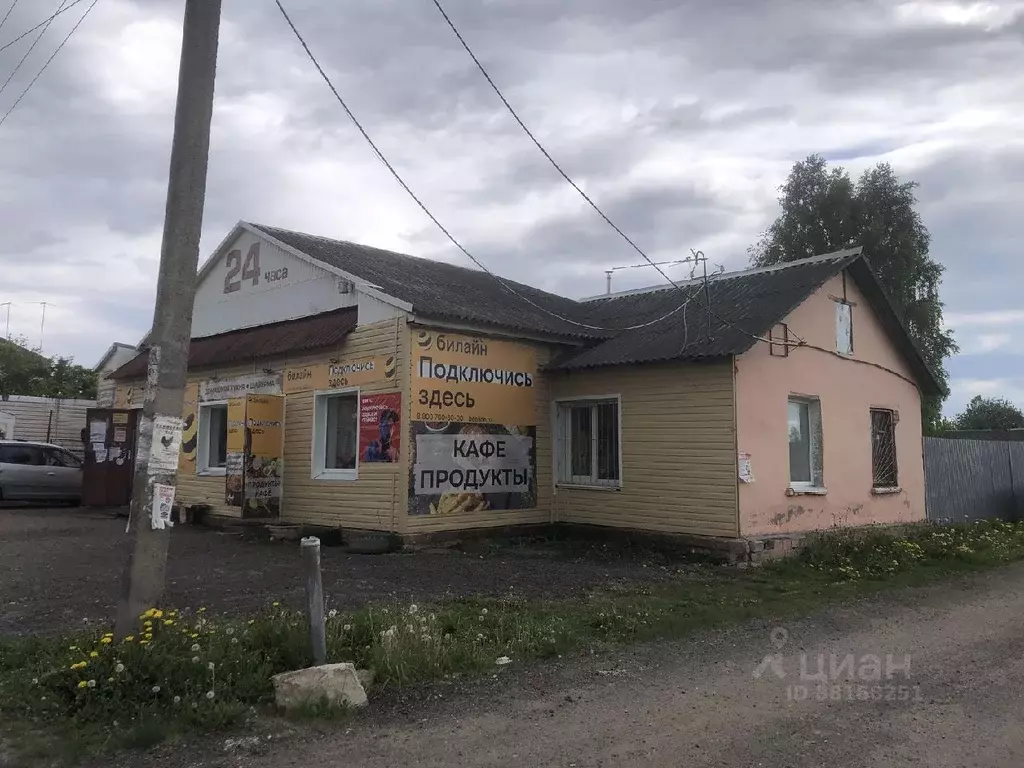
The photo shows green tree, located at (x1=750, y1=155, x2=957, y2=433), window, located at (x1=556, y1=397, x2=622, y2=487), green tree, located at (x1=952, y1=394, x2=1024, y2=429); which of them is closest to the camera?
window, located at (x1=556, y1=397, x2=622, y2=487)

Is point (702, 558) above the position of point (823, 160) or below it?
below

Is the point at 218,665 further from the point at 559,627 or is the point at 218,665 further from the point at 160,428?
the point at 559,627

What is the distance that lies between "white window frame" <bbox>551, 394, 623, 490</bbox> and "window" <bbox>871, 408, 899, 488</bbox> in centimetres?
504

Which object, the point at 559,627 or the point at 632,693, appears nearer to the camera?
the point at 632,693

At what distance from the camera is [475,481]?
42.3 ft

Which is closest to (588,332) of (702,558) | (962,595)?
(702,558)

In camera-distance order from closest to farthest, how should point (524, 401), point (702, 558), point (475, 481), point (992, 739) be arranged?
point (992, 739)
point (702, 558)
point (475, 481)
point (524, 401)

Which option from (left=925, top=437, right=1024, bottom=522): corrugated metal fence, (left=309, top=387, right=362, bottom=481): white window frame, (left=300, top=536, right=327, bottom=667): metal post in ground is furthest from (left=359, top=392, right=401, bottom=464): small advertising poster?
(left=925, top=437, right=1024, bottom=522): corrugated metal fence

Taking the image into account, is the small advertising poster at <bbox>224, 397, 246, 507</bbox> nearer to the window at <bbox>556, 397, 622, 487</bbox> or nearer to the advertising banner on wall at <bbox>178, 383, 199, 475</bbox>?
the advertising banner on wall at <bbox>178, 383, 199, 475</bbox>

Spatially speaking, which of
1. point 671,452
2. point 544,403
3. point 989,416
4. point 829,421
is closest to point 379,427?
point 544,403

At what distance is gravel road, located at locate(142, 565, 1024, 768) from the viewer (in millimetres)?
4449

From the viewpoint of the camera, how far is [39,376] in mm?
35875

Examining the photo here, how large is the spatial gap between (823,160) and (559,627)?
2931 cm

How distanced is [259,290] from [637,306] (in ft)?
24.7
